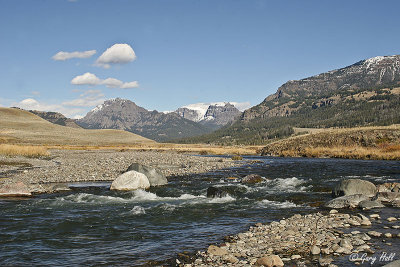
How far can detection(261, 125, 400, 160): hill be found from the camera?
181ft

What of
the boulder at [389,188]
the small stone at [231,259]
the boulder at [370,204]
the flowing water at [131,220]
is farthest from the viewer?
the boulder at [389,188]

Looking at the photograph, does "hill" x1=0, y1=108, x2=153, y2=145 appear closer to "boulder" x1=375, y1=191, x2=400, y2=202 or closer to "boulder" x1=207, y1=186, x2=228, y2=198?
"boulder" x1=207, y1=186, x2=228, y2=198

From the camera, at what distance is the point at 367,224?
13.0 meters

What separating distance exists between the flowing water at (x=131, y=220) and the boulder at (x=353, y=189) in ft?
4.03

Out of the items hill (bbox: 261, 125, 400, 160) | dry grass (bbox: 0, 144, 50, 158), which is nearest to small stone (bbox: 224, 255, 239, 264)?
hill (bbox: 261, 125, 400, 160)

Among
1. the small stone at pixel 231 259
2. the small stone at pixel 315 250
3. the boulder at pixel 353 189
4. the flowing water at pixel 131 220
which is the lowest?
the flowing water at pixel 131 220

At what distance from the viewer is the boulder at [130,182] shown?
82.4 feet

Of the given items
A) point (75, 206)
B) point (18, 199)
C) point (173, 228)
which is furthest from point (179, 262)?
point (18, 199)

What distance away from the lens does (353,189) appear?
781 inches

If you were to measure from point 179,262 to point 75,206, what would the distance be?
1149 centimetres

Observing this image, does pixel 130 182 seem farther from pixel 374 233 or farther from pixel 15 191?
pixel 374 233

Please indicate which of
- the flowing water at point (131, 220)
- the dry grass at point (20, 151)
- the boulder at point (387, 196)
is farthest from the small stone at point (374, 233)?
the dry grass at point (20, 151)

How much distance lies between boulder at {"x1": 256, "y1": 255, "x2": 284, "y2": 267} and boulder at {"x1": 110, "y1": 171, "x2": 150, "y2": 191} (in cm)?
1781

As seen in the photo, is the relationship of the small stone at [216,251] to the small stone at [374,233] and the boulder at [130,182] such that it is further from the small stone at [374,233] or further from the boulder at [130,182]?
the boulder at [130,182]
